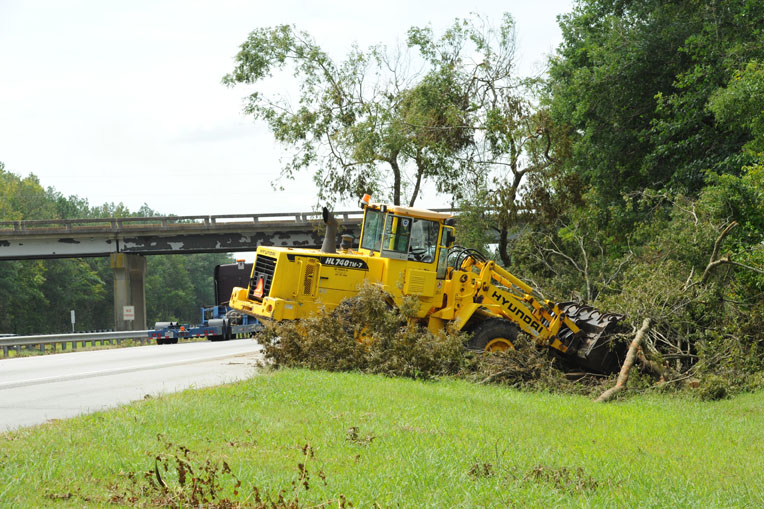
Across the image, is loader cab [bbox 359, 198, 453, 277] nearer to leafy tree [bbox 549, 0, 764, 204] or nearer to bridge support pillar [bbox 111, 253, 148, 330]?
leafy tree [bbox 549, 0, 764, 204]

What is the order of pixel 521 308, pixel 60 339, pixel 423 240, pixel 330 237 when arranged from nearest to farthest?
pixel 423 240, pixel 521 308, pixel 330 237, pixel 60 339

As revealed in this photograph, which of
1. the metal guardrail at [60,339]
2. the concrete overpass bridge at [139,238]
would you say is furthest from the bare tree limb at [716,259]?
the concrete overpass bridge at [139,238]

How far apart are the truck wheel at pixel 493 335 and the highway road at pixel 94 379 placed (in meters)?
4.35

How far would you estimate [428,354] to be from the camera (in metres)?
13.1

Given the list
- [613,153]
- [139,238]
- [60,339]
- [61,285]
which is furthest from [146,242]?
[61,285]

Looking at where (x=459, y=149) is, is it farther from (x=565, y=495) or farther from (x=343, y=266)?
(x=565, y=495)

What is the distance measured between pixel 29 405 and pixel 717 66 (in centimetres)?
1812

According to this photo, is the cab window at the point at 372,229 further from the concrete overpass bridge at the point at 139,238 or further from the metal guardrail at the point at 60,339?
the concrete overpass bridge at the point at 139,238

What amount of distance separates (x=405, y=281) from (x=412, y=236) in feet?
3.04

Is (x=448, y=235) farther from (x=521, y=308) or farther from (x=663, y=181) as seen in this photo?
(x=663, y=181)

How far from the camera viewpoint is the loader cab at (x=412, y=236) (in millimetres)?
15422

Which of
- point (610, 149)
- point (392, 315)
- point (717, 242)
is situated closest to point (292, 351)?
point (392, 315)

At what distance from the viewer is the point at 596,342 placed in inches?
591

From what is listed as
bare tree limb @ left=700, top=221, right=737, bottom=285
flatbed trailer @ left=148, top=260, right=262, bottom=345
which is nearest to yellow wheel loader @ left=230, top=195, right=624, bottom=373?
bare tree limb @ left=700, top=221, right=737, bottom=285
